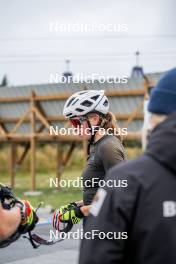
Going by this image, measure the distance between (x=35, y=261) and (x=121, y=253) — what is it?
6.19 m

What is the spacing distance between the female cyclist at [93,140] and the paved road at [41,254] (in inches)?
132

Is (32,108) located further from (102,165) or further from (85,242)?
(85,242)

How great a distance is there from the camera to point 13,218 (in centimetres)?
319

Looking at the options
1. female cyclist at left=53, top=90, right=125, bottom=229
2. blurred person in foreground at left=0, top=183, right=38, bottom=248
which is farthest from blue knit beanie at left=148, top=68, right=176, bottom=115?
female cyclist at left=53, top=90, right=125, bottom=229

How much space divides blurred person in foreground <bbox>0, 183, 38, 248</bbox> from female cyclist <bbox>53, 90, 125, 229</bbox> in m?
0.73

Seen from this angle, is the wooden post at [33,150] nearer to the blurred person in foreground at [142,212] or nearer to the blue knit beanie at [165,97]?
the blue knit beanie at [165,97]

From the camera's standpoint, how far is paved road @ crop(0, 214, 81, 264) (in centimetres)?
796

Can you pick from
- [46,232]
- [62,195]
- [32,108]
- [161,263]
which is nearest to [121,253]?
[161,263]

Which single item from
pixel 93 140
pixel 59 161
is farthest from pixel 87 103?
pixel 59 161

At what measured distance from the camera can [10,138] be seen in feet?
74.3

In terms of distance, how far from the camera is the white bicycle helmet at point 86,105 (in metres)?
4.55

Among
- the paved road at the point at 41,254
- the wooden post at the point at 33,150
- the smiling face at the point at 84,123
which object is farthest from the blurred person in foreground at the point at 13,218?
the wooden post at the point at 33,150

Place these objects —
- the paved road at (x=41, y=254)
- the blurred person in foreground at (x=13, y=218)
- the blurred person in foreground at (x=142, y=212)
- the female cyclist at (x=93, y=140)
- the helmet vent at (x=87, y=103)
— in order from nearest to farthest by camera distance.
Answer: the blurred person in foreground at (x=142, y=212) < the blurred person in foreground at (x=13, y=218) < the female cyclist at (x=93, y=140) < the helmet vent at (x=87, y=103) < the paved road at (x=41, y=254)

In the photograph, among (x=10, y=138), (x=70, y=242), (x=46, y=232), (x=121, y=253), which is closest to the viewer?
(x=121, y=253)
